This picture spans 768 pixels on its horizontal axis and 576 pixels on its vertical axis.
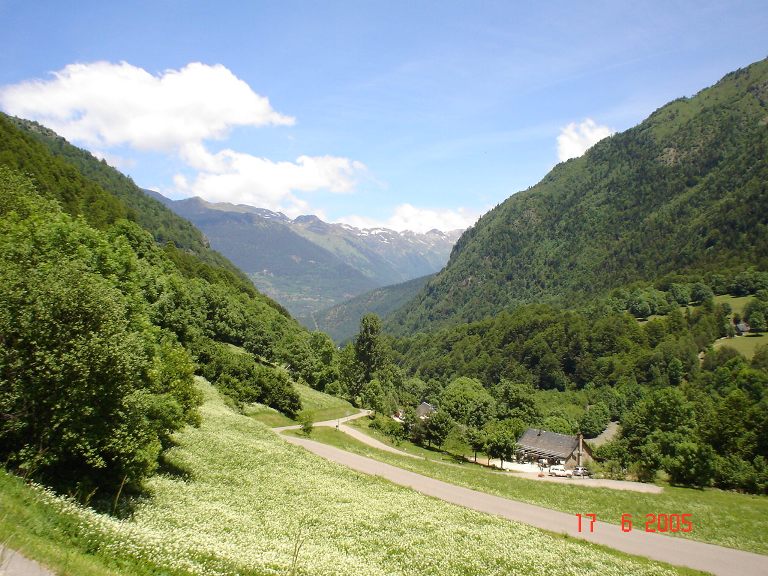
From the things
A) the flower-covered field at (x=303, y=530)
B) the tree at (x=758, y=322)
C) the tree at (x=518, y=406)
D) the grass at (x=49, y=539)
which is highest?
the tree at (x=758, y=322)

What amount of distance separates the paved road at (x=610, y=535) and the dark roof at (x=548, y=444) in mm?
A: 68644

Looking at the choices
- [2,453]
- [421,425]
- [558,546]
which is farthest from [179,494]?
[421,425]

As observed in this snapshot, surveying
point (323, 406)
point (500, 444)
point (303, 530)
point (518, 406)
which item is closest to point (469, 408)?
point (500, 444)

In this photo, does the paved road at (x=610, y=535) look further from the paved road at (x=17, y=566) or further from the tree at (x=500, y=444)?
the tree at (x=500, y=444)

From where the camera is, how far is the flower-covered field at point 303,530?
14.7 metres

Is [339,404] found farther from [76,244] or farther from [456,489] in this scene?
[76,244]

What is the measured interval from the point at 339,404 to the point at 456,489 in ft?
204

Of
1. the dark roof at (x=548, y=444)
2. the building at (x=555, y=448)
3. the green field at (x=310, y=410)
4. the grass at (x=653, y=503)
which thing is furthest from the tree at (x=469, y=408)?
the grass at (x=653, y=503)

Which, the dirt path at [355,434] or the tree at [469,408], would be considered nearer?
the dirt path at [355,434]

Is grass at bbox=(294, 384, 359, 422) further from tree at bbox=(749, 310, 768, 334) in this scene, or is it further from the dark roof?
tree at bbox=(749, 310, 768, 334)

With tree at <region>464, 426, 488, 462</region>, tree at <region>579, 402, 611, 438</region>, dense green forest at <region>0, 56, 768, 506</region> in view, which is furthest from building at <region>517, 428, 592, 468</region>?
tree at <region>579, 402, 611, 438</region>

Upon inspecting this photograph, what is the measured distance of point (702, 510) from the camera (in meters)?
42.3
